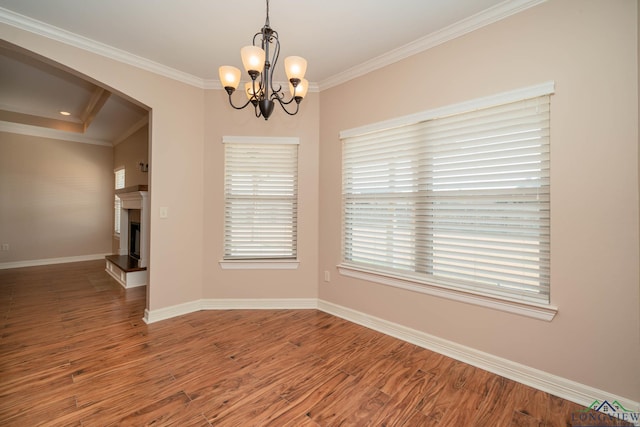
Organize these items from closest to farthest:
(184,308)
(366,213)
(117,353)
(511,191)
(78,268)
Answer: (511,191) → (117,353) → (366,213) → (184,308) → (78,268)

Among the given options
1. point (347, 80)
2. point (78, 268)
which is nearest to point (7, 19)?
point (347, 80)

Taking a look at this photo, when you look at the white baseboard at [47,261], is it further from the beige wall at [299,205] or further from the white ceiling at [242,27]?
the beige wall at [299,205]

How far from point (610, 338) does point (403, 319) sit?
145 centimetres

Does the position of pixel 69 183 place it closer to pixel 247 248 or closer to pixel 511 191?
pixel 247 248

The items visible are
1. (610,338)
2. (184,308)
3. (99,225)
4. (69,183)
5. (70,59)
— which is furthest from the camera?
(99,225)

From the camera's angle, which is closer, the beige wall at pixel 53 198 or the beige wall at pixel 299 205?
the beige wall at pixel 299 205

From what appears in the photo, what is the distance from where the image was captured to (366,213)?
3.04 meters

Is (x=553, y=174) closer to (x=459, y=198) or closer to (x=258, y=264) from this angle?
(x=459, y=198)

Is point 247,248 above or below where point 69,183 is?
below

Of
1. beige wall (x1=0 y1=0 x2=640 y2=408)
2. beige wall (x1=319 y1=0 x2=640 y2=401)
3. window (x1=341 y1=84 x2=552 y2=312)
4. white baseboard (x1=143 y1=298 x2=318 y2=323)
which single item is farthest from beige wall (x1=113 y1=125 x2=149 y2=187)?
beige wall (x1=319 y1=0 x2=640 y2=401)

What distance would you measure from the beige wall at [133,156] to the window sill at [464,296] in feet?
14.6

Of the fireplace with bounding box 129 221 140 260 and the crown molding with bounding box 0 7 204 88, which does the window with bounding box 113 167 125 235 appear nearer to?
the fireplace with bounding box 129 221 140 260

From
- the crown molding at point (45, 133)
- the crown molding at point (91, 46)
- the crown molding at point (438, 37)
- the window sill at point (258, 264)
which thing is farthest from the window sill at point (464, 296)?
the crown molding at point (45, 133)

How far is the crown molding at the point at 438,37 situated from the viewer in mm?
2059
